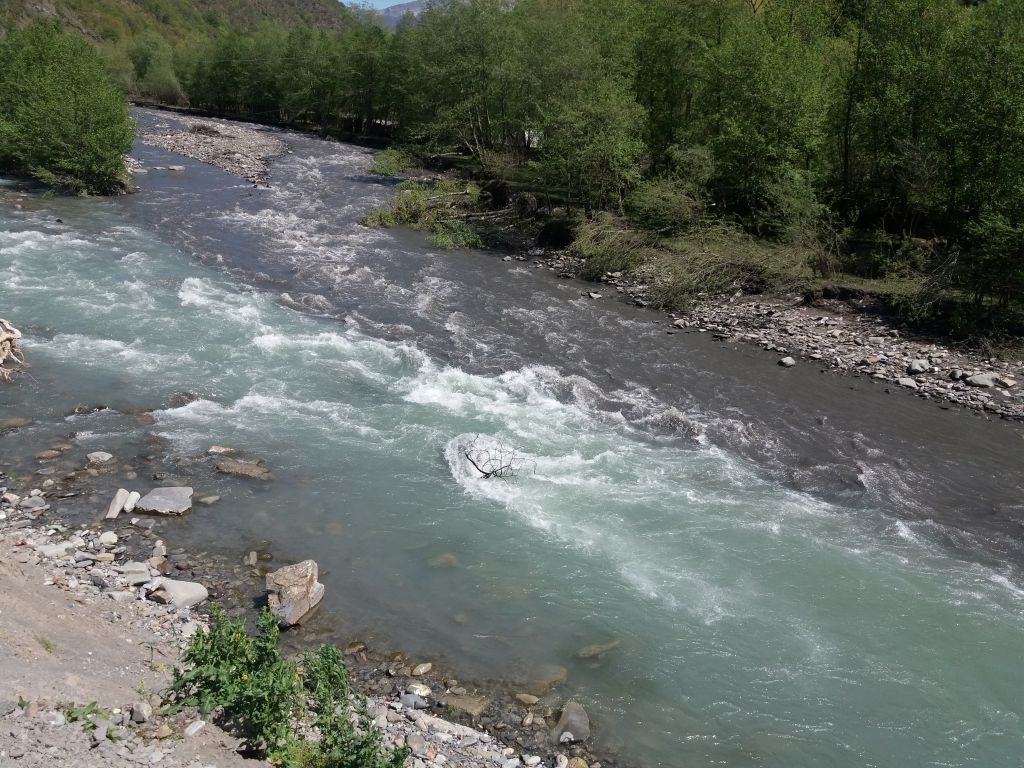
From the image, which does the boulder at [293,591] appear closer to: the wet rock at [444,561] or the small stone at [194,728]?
the wet rock at [444,561]

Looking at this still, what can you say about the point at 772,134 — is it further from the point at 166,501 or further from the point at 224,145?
the point at 224,145

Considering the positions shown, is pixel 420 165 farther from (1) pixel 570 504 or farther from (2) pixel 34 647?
(2) pixel 34 647

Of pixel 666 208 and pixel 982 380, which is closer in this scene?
pixel 982 380

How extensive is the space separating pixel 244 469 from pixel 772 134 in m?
22.3

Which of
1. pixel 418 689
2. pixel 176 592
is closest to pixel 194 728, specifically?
pixel 418 689

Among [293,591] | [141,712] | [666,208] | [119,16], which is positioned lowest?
[293,591]

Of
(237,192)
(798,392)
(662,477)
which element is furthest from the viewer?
(237,192)

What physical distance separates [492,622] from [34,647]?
526cm

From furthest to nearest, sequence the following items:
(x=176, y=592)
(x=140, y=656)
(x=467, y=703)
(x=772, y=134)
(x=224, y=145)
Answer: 1. (x=224, y=145)
2. (x=772, y=134)
3. (x=176, y=592)
4. (x=467, y=703)
5. (x=140, y=656)

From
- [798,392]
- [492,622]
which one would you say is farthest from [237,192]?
[492,622]

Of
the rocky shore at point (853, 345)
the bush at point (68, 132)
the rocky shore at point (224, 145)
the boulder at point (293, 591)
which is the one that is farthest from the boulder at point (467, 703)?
the rocky shore at point (224, 145)

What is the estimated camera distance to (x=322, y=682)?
758 centimetres

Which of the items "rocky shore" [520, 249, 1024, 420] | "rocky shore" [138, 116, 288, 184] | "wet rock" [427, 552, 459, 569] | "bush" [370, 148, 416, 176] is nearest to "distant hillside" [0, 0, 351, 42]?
"rocky shore" [138, 116, 288, 184]

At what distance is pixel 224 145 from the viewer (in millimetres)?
53375
